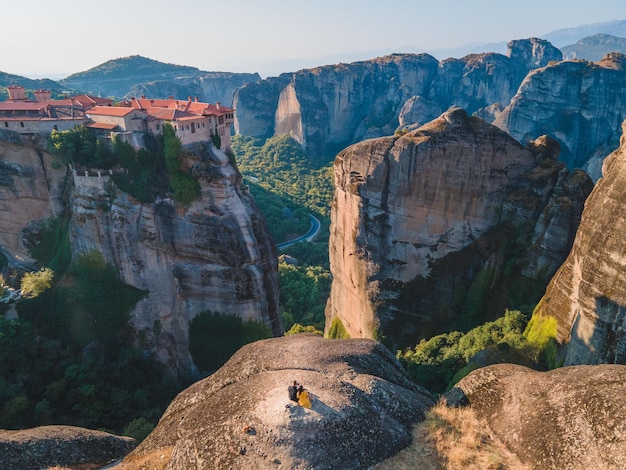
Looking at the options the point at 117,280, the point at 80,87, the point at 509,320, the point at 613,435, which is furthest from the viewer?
the point at 80,87

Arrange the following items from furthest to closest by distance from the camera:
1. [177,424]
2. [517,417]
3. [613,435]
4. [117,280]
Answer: [117,280] → [177,424] → [517,417] → [613,435]

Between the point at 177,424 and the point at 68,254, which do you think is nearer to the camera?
the point at 177,424

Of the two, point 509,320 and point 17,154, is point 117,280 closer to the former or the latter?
point 17,154

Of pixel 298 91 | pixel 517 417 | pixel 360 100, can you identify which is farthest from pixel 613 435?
pixel 360 100

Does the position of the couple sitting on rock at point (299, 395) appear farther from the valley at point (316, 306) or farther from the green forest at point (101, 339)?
the green forest at point (101, 339)

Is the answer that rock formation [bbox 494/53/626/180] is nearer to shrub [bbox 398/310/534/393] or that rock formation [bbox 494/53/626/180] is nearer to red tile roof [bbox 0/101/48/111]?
shrub [bbox 398/310/534/393]

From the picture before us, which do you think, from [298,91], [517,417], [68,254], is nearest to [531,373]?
[517,417]

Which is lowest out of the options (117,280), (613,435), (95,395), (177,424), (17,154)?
(95,395)

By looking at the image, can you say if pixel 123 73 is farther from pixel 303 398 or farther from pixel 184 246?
pixel 303 398

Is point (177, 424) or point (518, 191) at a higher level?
point (518, 191)
